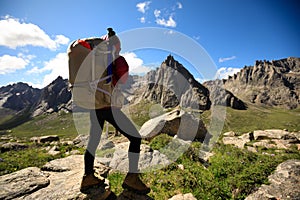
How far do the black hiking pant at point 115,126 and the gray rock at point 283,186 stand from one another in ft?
13.7

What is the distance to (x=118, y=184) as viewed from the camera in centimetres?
682

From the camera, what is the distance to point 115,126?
492cm

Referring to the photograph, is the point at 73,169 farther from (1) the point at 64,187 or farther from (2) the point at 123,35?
(2) the point at 123,35

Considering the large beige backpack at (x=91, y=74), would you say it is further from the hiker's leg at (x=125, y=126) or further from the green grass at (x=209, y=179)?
the green grass at (x=209, y=179)

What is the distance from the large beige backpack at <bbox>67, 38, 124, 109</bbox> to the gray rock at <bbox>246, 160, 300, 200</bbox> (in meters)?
5.60

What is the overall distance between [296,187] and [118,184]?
589 centimetres

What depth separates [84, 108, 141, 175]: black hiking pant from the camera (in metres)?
4.84

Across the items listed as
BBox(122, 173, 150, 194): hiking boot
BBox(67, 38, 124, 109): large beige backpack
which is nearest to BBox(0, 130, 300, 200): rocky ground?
BBox(122, 173, 150, 194): hiking boot

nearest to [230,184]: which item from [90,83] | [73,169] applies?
[73,169]

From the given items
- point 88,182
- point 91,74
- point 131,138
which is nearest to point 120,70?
point 91,74

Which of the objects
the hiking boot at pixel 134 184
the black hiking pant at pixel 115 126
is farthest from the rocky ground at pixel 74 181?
the black hiking pant at pixel 115 126

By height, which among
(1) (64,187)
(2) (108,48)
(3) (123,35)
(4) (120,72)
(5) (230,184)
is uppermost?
(3) (123,35)

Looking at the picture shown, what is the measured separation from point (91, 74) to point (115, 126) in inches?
54.4

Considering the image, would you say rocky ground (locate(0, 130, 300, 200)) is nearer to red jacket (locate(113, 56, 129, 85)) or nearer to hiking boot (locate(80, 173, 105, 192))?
hiking boot (locate(80, 173, 105, 192))
